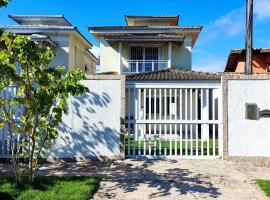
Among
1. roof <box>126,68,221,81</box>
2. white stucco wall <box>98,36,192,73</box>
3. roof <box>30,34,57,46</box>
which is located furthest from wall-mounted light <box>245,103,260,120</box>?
white stucco wall <box>98,36,192,73</box>

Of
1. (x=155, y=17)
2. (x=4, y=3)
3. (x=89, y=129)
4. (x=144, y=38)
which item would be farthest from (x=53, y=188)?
(x=155, y=17)

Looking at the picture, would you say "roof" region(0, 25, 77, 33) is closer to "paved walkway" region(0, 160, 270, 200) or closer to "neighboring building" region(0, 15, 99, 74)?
"neighboring building" region(0, 15, 99, 74)

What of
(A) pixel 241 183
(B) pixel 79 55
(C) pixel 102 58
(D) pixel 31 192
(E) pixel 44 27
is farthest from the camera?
(B) pixel 79 55

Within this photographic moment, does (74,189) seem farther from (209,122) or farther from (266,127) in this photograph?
(266,127)

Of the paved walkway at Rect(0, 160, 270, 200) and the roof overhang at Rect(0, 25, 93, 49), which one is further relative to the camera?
the roof overhang at Rect(0, 25, 93, 49)

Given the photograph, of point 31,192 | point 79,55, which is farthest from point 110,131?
point 79,55

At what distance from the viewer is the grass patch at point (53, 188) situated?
19.4ft

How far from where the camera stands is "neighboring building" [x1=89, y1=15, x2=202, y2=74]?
2480cm

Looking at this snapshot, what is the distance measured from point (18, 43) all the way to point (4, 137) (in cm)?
466

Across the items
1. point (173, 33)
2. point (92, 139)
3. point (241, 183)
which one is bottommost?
point (241, 183)

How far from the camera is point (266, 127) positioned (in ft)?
30.6

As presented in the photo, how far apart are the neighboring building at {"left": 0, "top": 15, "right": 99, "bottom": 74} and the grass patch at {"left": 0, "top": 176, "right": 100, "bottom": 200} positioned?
58.7 ft

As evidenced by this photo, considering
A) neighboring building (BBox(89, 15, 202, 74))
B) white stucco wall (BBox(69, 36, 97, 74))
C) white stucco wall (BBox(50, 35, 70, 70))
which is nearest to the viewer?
neighboring building (BBox(89, 15, 202, 74))

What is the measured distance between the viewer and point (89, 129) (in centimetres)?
946
